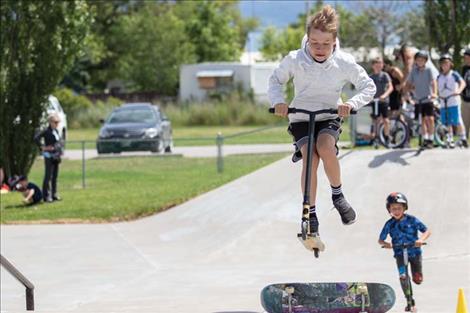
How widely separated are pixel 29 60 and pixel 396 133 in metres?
8.82

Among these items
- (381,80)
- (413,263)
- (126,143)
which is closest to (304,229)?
(413,263)

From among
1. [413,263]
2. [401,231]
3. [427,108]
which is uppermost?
[427,108]

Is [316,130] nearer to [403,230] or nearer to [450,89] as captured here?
[403,230]

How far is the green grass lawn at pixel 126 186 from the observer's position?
19.5 meters

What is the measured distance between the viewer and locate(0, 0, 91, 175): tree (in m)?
23.0

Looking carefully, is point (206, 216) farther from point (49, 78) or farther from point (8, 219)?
point (49, 78)

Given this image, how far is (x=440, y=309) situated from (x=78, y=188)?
13.3 m

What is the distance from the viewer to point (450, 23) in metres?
24.3

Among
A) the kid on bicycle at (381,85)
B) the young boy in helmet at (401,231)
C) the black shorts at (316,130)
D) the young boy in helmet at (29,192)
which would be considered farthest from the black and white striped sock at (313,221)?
the young boy in helmet at (29,192)

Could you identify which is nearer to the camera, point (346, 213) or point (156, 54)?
point (346, 213)

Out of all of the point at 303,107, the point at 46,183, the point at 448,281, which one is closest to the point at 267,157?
the point at 46,183

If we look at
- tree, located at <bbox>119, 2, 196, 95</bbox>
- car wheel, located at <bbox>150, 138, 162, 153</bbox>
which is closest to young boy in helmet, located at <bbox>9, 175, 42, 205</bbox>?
car wheel, located at <bbox>150, 138, 162, 153</bbox>

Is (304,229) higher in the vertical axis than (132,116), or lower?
higher

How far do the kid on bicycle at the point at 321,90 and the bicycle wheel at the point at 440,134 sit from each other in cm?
1068
